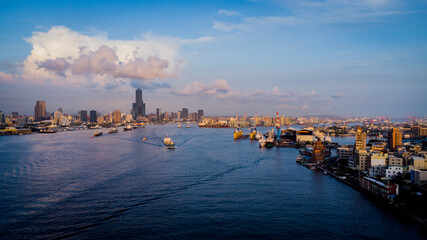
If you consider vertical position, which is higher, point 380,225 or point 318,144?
point 318,144

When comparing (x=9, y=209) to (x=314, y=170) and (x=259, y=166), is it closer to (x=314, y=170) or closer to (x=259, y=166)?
(x=259, y=166)

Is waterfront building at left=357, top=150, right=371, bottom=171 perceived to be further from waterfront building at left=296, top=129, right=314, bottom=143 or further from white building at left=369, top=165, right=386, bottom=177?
waterfront building at left=296, top=129, right=314, bottom=143

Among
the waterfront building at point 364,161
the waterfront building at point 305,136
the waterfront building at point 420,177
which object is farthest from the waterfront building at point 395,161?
the waterfront building at point 305,136

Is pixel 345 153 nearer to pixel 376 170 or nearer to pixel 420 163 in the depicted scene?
pixel 376 170

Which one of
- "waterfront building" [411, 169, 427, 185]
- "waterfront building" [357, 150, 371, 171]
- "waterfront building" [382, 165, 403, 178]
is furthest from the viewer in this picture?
"waterfront building" [357, 150, 371, 171]

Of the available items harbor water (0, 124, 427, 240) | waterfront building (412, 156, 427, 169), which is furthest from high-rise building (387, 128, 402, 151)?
harbor water (0, 124, 427, 240)

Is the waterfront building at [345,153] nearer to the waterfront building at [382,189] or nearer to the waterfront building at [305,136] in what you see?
the waterfront building at [382,189]

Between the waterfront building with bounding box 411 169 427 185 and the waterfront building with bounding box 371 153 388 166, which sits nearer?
the waterfront building with bounding box 411 169 427 185

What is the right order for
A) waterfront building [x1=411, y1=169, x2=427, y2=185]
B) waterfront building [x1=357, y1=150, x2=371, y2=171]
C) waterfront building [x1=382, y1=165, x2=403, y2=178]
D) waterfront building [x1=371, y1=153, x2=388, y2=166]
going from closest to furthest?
waterfront building [x1=411, y1=169, x2=427, y2=185] → waterfront building [x1=382, y1=165, x2=403, y2=178] → waterfront building [x1=371, y1=153, x2=388, y2=166] → waterfront building [x1=357, y1=150, x2=371, y2=171]

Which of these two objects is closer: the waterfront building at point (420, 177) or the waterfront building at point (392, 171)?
the waterfront building at point (420, 177)

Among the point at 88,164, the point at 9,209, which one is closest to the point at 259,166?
the point at 88,164

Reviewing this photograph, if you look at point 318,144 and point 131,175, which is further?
point 318,144
